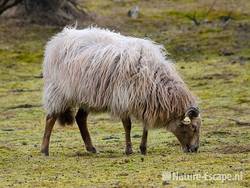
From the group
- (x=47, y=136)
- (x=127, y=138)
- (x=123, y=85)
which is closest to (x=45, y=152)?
(x=47, y=136)

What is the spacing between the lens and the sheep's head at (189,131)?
15609mm

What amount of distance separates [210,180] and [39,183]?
2.66m

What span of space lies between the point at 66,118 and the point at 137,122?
5.99 feet

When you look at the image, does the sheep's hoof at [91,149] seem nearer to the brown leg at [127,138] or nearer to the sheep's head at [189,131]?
the brown leg at [127,138]

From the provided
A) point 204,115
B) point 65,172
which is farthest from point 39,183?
point 204,115

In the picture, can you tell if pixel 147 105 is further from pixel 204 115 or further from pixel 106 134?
pixel 204 115

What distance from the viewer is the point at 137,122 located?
1588 centimetres

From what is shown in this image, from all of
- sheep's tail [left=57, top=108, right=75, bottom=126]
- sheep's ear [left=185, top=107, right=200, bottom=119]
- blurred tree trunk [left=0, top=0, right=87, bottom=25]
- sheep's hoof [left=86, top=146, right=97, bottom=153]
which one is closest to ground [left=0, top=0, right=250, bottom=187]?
sheep's hoof [left=86, top=146, right=97, bottom=153]

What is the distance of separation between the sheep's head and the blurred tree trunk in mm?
31549

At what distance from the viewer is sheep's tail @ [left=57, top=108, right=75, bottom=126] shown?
16766 millimetres

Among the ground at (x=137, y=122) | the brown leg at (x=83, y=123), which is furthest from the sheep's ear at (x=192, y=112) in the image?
the brown leg at (x=83, y=123)

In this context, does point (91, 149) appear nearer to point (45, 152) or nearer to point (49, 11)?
point (45, 152)

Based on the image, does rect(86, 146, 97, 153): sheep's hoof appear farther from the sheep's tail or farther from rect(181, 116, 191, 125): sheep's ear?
rect(181, 116, 191, 125): sheep's ear

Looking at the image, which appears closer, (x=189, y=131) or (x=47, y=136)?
(x=189, y=131)
